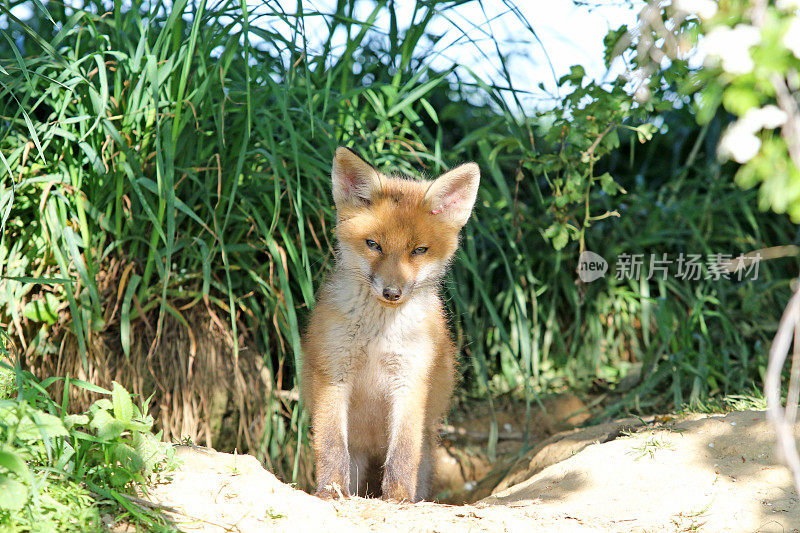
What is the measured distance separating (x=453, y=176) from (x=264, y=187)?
43.2 inches

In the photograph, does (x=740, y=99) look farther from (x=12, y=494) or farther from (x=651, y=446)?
(x=651, y=446)

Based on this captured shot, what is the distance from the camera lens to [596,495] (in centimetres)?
288

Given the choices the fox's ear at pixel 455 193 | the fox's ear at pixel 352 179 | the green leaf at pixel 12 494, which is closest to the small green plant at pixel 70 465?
the green leaf at pixel 12 494

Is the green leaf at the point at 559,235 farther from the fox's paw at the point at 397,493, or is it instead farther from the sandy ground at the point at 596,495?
the fox's paw at the point at 397,493

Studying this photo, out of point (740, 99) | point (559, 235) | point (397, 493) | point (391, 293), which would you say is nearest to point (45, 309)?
point (391, 293)

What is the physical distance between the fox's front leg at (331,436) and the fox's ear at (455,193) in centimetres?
91

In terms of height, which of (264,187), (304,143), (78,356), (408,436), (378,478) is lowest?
(378,478)

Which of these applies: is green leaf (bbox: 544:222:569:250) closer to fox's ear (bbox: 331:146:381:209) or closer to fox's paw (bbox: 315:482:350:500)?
fox's ear (bbox: 331:146:381:209)

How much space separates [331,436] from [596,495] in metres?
1.15

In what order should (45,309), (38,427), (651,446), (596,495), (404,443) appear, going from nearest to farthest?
(38,427)
(596,495)
(404,443)
(651,446)
(45,309)

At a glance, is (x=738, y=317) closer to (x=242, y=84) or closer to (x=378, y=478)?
(x=378, y=478)

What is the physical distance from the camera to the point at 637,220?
511 cm

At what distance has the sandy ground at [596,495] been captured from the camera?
227 cm

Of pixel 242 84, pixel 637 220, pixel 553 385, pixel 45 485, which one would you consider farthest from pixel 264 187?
pixel 637 220
